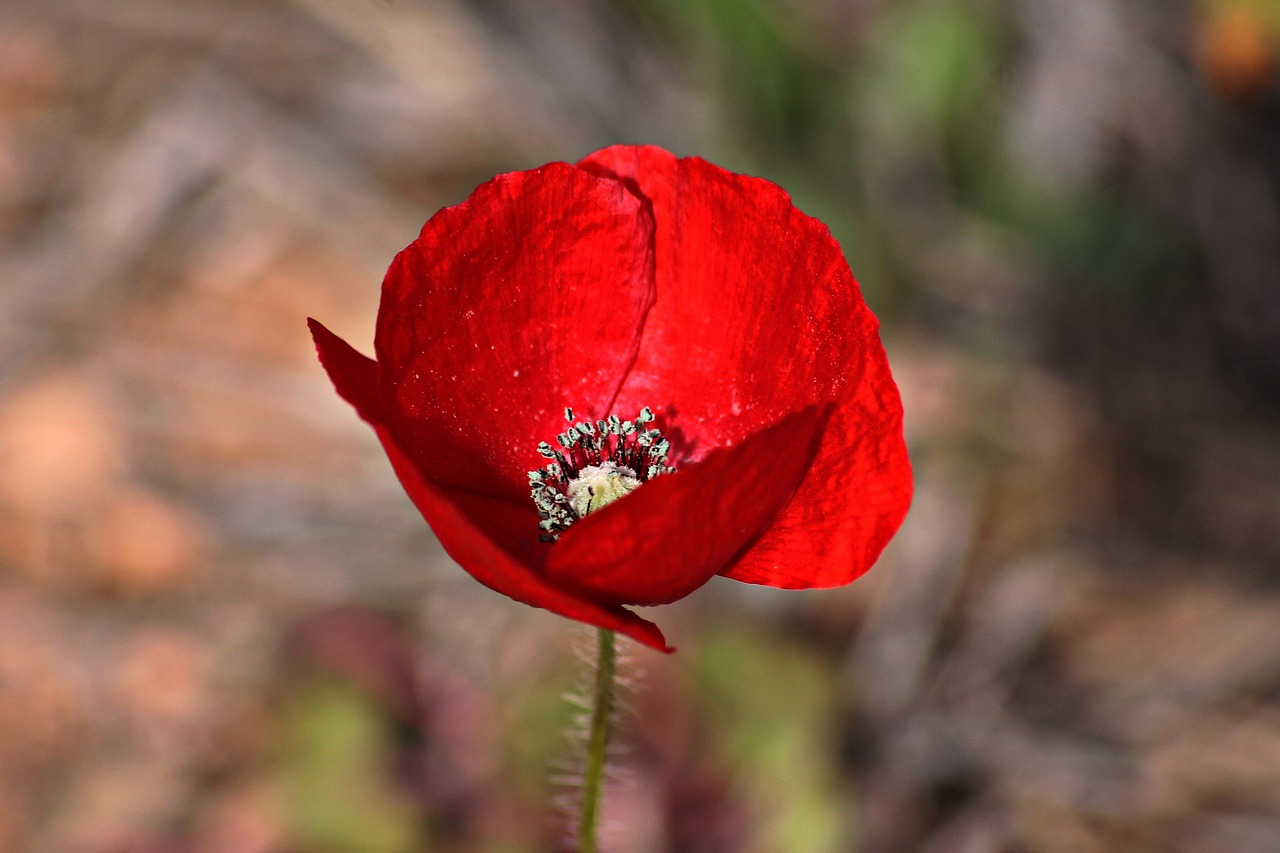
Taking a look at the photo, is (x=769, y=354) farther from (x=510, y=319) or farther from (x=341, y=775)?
(x=341, y=775)

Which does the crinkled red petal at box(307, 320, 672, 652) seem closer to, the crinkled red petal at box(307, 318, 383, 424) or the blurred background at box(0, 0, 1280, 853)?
the crinkled red petal at box(307, 318, 383, 424)

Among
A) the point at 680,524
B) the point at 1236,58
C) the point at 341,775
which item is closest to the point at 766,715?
the point at 341,775

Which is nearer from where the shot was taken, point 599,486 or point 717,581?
point 599,486

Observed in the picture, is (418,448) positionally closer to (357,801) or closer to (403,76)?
(357,801)

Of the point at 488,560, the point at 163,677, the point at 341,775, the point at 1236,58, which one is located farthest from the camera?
the point at 1236,58

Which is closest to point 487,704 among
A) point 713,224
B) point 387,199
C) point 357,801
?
point 357,801

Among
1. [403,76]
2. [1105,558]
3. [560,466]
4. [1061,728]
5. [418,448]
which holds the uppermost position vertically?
[403,76]

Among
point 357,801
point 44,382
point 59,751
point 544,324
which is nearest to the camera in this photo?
point 544,324
